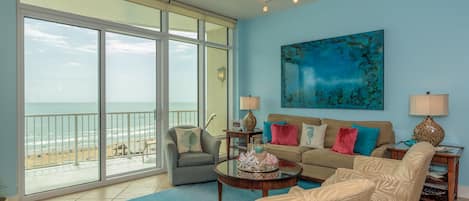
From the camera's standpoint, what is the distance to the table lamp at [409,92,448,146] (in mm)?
3383

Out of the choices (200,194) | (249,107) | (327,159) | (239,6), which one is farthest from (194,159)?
(239,6)

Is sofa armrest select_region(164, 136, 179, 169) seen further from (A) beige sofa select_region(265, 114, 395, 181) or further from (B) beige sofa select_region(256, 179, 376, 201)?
(B) beige sofa select_region(256, 179, 376, 201)

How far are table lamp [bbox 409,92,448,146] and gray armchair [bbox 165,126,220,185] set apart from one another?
2.68 metres

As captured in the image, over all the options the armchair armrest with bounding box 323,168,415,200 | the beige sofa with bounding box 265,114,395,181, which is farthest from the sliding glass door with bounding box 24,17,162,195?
the armchair armrest with bounding box 323,168,415,200

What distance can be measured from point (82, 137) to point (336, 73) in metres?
4.05

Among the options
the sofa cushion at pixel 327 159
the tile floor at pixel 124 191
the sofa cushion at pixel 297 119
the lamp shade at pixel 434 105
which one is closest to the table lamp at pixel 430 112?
the lamp shade at pixel 434 105

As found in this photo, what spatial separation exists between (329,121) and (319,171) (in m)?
0.90

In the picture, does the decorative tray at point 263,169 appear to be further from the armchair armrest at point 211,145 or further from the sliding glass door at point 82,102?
the sliding glass door at point 82,102

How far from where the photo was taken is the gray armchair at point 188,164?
4.12m

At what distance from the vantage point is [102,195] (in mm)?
3799

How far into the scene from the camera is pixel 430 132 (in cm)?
349

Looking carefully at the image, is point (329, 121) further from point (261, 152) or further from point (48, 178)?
point (48, 178)

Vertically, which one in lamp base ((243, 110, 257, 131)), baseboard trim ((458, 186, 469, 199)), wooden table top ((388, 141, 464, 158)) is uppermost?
lamp base ((243, 110, 257, 131))

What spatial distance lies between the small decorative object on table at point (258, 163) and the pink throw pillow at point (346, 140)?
1302 mm
